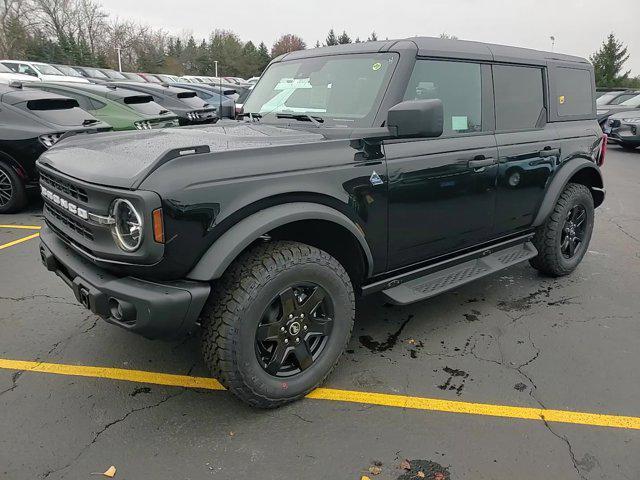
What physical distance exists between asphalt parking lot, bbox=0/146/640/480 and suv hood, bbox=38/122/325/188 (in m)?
1.24

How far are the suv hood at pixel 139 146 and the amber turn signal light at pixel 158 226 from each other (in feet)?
0.54

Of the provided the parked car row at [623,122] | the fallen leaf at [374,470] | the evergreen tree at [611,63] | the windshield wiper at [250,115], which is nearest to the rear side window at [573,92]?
the windshield wiper at [250,115]

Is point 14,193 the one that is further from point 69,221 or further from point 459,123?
point 459,123

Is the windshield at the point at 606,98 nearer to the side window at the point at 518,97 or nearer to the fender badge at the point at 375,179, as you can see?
the side window at the point at 518,97

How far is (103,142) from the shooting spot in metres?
2.84

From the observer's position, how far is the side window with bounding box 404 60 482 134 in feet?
10.6

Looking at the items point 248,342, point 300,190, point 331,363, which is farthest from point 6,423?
point 300,190

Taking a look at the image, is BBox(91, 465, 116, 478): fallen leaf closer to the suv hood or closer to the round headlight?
the round headlight

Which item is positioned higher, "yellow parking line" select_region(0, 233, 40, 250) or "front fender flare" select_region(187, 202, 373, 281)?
"front fender flare" select_region(187, 202, 373, 281)

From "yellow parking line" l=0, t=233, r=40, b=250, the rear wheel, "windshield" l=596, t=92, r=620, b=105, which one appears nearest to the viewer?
"yellow parking line" l=0, t=233, r=40, b=250

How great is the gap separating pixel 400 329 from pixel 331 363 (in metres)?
0.92

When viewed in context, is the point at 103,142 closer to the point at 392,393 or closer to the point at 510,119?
the point at 392,393

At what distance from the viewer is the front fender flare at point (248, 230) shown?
2312 mm

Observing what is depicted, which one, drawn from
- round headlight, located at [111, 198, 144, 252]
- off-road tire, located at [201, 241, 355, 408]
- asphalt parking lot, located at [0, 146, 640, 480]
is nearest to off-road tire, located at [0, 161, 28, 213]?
asphalt parking lot, located at [0, 146, 640, 480]
